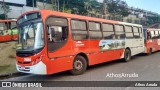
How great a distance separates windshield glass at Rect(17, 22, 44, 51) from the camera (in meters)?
8.51

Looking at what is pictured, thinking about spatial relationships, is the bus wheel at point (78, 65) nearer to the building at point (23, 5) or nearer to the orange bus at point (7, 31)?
the orange bus at point (7, 31)

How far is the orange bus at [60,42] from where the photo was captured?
8.53 meters

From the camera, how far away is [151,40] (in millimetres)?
19641

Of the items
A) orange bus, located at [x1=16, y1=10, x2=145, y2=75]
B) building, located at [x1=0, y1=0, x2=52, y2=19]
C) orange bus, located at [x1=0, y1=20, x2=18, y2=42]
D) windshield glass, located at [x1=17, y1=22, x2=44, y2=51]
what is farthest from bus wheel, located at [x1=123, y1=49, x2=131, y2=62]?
building, located at [x1=0, y1=0, x2=52, y2=19]

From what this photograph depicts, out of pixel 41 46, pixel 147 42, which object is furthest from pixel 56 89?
pixel 147 42

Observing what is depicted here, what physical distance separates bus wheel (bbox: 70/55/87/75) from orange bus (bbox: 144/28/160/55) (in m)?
9.58

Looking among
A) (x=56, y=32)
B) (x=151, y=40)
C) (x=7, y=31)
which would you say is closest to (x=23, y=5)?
(x=7, y=31)

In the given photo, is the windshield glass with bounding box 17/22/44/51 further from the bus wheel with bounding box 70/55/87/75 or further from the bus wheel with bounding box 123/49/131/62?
the bus wheel with bounding box 123/49/131/62

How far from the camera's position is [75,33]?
398 inches

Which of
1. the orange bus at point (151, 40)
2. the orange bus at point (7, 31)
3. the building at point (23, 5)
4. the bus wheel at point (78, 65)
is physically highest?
the building at point (23, 5)

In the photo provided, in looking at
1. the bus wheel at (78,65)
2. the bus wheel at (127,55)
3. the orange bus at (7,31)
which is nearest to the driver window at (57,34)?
the bus wheel at (78,65)

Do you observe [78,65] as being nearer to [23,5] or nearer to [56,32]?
[56,32]

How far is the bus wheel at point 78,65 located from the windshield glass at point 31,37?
2066mm

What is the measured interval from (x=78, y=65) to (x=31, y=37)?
250cm
